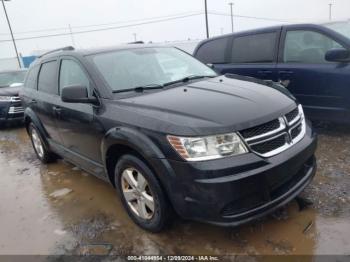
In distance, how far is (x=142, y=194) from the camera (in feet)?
9.76

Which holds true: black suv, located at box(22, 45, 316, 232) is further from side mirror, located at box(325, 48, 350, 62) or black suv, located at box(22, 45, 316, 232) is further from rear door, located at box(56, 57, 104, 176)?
side mirror, located at box(325, 48, 350, 62)

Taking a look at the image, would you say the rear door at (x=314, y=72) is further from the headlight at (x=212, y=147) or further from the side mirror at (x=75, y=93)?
the side mirror at (x=75, y=93)

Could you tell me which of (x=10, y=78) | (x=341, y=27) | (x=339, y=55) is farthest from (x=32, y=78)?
(x=10, y=78)

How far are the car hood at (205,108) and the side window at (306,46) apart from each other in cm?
209

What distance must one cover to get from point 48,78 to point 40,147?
1422mm

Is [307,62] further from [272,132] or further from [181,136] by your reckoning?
[181,136]

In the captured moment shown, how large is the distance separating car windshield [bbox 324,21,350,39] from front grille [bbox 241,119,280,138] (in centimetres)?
299

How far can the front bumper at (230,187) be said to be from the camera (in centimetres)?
238

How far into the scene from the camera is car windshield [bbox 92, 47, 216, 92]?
3.40 meters

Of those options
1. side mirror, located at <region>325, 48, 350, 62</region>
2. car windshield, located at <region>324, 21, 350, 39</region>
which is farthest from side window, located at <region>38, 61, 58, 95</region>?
car windshield, located at <region>324, 21, 350, 39</region>

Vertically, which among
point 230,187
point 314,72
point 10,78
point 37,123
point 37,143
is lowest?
point 37,143

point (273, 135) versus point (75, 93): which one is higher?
point (75, 93)

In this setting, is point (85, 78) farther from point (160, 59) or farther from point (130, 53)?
point (160, 59)

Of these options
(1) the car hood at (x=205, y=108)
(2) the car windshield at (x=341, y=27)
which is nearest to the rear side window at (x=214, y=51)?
(2) the car windshield at (x=341, y=27)
